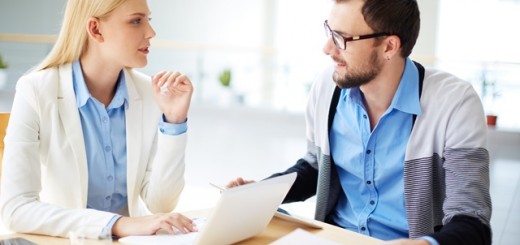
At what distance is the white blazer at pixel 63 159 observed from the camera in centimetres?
166

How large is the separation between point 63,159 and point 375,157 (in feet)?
3.05

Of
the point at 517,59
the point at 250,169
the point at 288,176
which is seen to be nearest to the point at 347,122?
the point at 288,176

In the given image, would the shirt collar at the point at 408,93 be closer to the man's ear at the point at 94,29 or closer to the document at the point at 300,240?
the document at the point at 300,240

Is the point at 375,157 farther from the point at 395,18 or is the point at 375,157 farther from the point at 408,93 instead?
the point at 395,18

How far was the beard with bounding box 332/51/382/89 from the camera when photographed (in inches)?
78.5

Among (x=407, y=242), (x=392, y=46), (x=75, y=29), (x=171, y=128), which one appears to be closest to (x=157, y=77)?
(x=171, y=128)

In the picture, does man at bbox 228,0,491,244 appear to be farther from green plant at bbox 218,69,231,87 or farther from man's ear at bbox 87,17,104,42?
green plant at bbox 218,69,231,87

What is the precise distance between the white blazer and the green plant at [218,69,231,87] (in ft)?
19.6

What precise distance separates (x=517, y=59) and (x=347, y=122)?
20.7 ft

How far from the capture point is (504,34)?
783cm

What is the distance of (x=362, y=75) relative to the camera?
2.00 meters

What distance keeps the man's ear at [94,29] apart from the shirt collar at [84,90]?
0.32 ft

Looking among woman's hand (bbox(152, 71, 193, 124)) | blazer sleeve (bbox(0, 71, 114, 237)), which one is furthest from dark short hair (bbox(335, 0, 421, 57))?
blazer sleeve (bbox(0, 71, 114, 237))

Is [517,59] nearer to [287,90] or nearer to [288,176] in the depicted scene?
[287,90]
